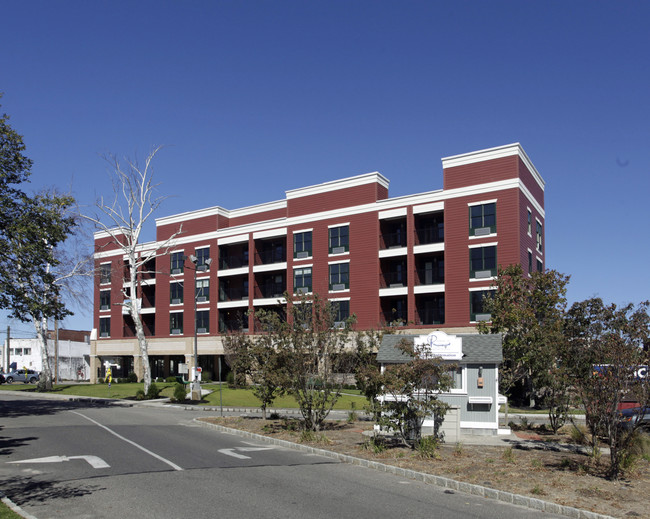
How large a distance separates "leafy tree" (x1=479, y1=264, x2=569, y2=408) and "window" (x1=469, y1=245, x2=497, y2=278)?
11500mm

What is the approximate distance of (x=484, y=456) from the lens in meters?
15.7

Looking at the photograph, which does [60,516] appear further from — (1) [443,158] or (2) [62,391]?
(2) [62,391]

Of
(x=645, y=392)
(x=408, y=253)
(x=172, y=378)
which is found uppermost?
(x=408, y=253)

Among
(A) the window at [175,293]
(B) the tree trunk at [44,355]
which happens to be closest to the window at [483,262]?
(A) the window at [175,293]

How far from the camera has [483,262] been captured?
44094mm

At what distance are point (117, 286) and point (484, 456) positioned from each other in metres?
61.6

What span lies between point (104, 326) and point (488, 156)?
1936 inches

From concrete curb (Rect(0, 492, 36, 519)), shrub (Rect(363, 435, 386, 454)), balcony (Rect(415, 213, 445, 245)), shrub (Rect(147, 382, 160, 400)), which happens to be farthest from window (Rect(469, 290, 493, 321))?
concrete curb (Rect(0, 492, 36, 519))

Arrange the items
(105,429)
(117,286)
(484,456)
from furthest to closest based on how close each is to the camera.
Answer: (117,286) < (105,429) < (484,456)

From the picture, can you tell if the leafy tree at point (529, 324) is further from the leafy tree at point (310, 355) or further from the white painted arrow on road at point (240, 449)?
the white painted arrow on road at point (240, 449)

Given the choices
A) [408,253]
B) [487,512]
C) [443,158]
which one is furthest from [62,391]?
[487,512]

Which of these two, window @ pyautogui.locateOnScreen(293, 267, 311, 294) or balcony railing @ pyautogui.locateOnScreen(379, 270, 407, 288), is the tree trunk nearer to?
window @ pyautogui.locateOnScreen(293, 267, 311, 294)

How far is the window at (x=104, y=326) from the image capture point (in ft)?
236

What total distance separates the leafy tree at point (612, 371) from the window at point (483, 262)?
29.3 metres
